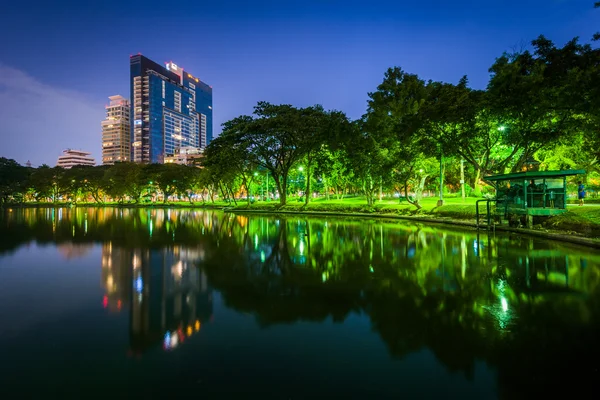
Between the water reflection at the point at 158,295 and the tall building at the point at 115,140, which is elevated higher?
the tall building at the point at 115,140

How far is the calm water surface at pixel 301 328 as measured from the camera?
12.6 ft

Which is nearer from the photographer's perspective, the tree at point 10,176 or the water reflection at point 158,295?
the water reflection at point 158,295

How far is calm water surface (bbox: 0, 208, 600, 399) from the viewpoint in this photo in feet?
12.6

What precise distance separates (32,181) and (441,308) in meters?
110

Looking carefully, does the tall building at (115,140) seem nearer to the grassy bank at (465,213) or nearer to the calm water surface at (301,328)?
the grassy bank at (465,213)

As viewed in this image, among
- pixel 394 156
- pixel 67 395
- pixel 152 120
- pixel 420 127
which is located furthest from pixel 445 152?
pixel 152 120

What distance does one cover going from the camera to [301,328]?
5.38 metres

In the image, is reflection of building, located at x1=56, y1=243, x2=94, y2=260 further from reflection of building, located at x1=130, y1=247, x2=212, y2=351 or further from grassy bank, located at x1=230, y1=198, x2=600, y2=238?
grassy bank, located at x1=230, y1=198, x2=600, y2=238

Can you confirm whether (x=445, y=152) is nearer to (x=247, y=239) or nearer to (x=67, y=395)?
(x=247, y=239)

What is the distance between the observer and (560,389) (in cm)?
371

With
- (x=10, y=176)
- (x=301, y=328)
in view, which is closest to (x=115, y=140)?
(x=10, y=176)

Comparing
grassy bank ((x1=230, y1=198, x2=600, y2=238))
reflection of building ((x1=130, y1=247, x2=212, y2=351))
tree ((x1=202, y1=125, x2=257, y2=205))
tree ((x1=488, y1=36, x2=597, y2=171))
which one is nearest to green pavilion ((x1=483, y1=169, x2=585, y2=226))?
grassy bank ((x1=230, y1=198, x2=600, y2=238))

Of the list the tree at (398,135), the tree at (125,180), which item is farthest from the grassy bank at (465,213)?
the tree at (125,180)

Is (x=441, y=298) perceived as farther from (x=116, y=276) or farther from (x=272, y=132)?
(x=272, y=132)
